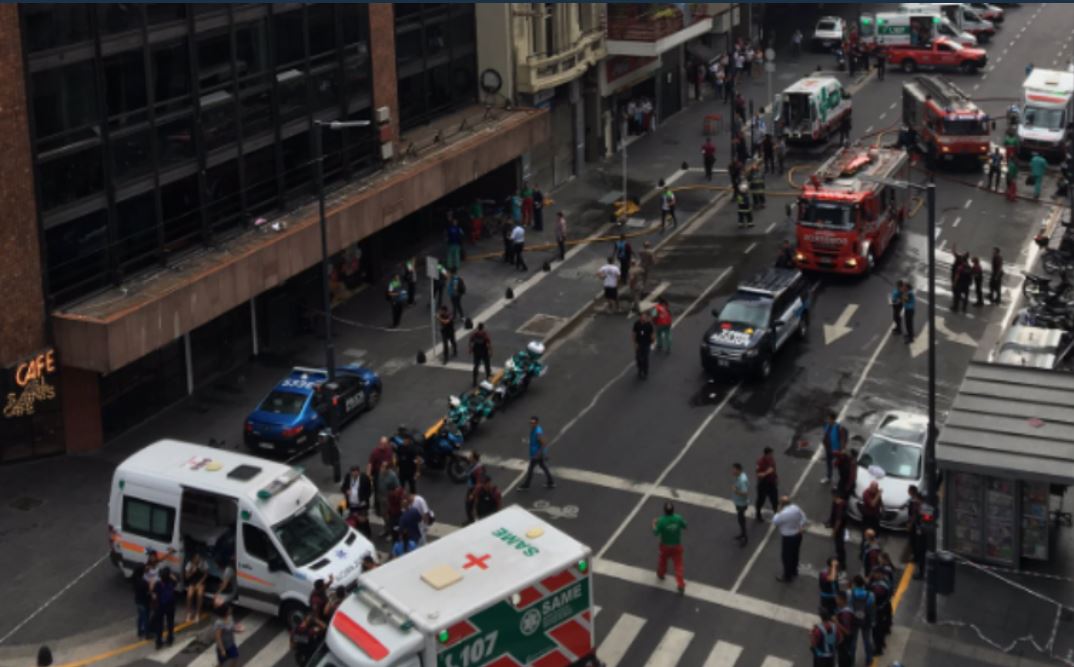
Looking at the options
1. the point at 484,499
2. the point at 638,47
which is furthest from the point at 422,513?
the point at 638,47

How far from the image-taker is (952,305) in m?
44.1

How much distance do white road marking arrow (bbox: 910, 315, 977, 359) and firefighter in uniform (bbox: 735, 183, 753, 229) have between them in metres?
10.7

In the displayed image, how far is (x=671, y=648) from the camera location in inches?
1064

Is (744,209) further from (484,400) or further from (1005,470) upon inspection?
(1005,470)

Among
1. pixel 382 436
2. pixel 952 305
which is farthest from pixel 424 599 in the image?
pixel 952 305

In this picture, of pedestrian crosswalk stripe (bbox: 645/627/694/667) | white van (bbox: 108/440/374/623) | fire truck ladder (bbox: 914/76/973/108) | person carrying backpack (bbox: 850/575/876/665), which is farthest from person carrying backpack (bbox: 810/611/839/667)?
fire truck ladder (bbox: 914/76/973/108)

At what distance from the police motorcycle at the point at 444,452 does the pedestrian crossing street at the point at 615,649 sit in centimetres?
648

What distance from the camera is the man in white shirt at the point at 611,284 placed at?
4378 cm

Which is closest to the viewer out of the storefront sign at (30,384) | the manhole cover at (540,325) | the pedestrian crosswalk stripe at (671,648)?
the pedestrian crosswalk stripe at (671,648)

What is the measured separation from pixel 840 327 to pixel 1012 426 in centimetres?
1412

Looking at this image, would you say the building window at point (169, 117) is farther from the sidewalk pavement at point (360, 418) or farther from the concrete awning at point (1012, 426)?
the concrete awning at point (1012, 426)

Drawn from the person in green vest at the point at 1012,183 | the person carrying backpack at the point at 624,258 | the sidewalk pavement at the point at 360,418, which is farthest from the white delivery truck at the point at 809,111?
Result: the person carrying backpack at the point at 624,258

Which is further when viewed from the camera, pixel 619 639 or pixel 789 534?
pixel 789 534

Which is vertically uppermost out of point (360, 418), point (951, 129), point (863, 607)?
point (951, 129)
